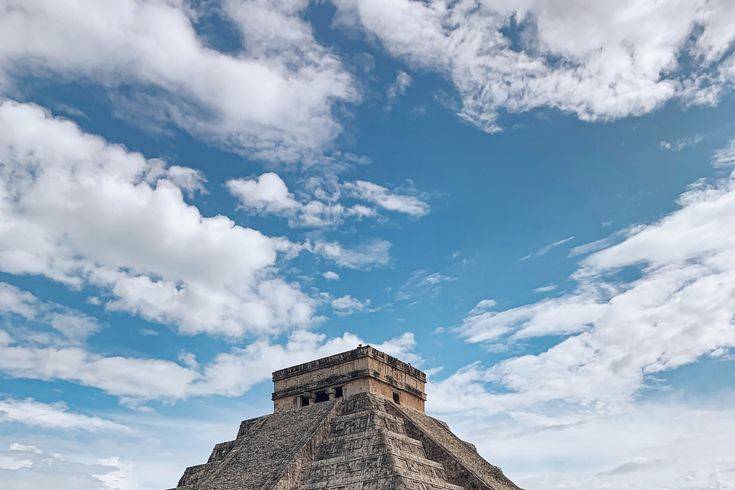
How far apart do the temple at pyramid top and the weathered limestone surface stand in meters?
0.78

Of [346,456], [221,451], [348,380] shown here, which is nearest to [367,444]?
[346,456]

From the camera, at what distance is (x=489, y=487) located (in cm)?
1656

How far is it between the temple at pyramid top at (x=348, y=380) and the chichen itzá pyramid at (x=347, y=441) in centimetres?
3

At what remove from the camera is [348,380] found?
2148 centimetres

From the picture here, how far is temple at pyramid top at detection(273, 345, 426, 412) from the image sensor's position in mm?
21453

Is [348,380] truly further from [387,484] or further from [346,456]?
[387,484]

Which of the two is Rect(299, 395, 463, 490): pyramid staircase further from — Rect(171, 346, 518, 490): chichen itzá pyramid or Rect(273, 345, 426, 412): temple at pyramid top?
Rect(273, 345, 426, 412): temple at pyramid top

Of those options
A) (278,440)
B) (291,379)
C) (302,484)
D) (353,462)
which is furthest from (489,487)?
(291,379)

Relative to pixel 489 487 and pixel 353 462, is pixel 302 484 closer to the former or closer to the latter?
pixel 353 462

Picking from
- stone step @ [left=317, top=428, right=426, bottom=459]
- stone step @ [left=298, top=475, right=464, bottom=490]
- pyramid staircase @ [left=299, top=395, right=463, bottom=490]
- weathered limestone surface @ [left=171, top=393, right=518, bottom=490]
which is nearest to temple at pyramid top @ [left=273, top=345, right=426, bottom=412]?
weathered limestone surface @ [left=171, top=393, right=518, bottom=490]

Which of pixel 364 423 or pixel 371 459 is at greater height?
pixel 364 423

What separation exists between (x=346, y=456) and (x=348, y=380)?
4678 mm

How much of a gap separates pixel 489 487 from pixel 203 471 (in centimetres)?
933

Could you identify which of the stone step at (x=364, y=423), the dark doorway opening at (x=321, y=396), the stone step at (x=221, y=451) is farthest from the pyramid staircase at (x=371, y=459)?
the stone step at (x=221, y=451)
